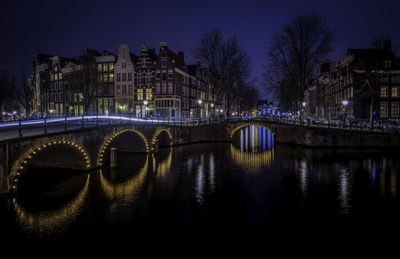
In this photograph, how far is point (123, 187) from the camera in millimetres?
19719

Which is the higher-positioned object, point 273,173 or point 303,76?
point 303,76

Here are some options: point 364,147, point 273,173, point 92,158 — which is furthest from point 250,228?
point 364,147

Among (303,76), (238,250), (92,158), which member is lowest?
(238,250)

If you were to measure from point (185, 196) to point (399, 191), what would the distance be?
15618 mm

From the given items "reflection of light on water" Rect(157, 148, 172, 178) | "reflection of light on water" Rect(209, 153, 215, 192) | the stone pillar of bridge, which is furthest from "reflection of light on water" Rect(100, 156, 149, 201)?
the stone pillar of bridge

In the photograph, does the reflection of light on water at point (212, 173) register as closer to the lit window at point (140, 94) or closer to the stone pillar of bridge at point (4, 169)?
the stone pillar of bridge at point (4, 169)

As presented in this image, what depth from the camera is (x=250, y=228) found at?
13.0 metres

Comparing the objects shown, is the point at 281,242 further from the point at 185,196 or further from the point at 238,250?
the point at 185,196

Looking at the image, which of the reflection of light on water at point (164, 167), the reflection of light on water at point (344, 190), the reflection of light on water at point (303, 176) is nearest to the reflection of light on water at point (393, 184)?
the reflection of light on water at point (344, 190)

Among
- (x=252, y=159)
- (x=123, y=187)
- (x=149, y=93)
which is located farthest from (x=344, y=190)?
(x=149, y=93)

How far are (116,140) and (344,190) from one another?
2720cm

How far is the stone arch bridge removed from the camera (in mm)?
15812

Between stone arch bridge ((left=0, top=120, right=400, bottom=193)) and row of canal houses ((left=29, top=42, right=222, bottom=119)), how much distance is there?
959 cm

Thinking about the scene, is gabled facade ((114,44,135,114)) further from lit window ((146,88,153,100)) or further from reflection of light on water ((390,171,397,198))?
reflection of light on water ((390,171,397,198))
